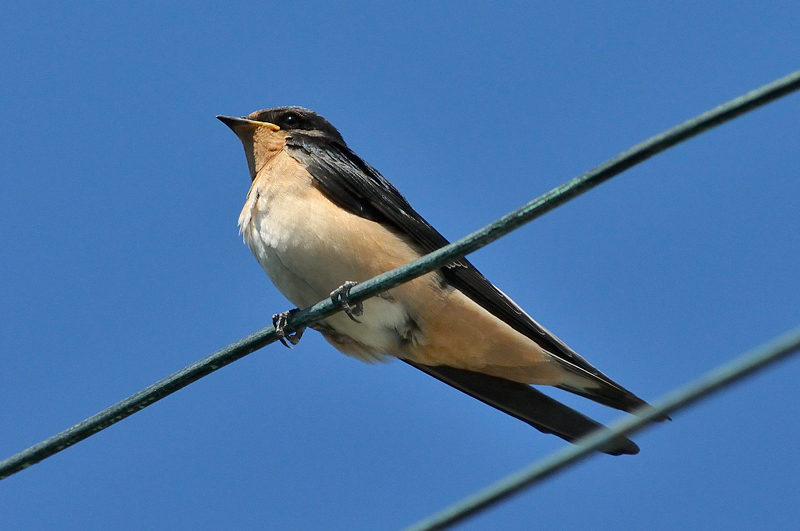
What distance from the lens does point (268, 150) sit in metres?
7.73

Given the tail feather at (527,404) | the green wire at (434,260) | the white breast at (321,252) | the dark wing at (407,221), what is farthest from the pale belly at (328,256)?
the green wire at (434,260)

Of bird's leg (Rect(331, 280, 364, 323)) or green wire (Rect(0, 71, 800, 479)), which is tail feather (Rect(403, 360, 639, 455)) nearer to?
bird's leg (Rect(331, 280, 364, 323))

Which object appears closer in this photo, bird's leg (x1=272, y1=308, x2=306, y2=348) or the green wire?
the green wire

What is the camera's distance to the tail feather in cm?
631

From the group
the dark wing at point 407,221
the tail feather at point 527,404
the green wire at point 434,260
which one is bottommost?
the green wire at point 434,260

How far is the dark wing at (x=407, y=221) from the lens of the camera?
21.1 feet

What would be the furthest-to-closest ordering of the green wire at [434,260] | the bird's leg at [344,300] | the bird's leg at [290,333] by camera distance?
1. the bird's leg at [290,333]
2. the bird's leg at [344,300]
3. the green wire at [434,260]

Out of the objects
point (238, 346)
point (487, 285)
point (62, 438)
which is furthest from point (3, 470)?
point (487, 285)

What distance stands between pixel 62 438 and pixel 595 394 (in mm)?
3722

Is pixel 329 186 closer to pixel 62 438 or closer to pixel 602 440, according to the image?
pixel 62 438

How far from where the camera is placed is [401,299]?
645 centimetres

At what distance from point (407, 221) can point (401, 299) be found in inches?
28.2

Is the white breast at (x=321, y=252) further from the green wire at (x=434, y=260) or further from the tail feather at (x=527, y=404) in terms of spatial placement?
the green wire at (x=434, y=260)

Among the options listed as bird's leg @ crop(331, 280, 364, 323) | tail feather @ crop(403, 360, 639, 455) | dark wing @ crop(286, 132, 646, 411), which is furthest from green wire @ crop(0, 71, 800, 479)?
tail feather @ crop(403, 360, 639, 455)
